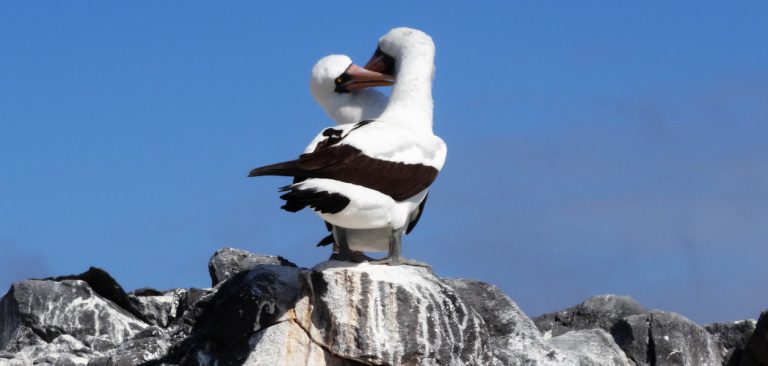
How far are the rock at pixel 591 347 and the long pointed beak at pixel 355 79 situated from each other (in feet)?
10.3

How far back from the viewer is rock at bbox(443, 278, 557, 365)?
15844 millimetres

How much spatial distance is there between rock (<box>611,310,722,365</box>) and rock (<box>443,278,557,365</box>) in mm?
3061

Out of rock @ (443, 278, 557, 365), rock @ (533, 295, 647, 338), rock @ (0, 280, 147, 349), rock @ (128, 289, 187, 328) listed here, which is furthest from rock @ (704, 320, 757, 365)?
rock @ (0, 280, 147, 349)

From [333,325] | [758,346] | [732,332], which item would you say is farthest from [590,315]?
[333,325]

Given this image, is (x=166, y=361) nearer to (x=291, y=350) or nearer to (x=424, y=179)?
(x=291, y=350)

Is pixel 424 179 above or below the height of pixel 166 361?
above

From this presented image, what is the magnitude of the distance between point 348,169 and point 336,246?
3.77 ft

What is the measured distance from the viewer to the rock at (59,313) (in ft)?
64.3

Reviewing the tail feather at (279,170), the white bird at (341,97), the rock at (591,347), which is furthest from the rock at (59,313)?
the tail feather at (279,170)

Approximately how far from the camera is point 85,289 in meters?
20.1

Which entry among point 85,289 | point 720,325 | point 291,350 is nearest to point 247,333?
point 291,350

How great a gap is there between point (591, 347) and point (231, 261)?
4.80 metres

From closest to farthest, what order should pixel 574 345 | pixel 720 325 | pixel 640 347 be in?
pixel 574 345
pixel 640 347
pixel 720 325

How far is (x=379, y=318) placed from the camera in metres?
14.2
